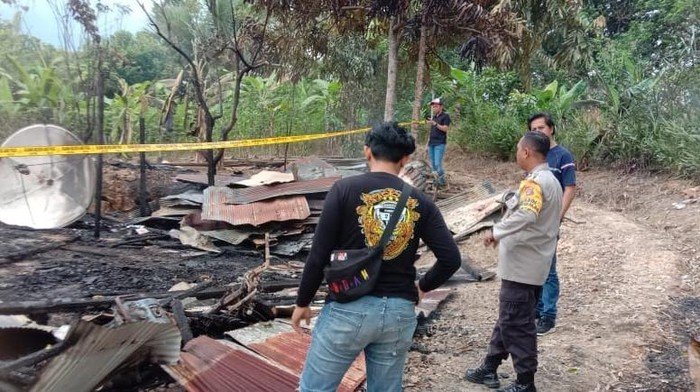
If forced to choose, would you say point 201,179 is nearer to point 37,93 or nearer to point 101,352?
point 37,93

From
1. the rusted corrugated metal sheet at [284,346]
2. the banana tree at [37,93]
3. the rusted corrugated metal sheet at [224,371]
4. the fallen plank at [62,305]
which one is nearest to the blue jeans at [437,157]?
the fallen plank at [62,305]

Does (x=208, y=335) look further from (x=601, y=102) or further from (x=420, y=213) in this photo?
(x=601, y=102)

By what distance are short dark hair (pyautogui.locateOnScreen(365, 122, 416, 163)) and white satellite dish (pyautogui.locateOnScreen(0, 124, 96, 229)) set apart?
18.0ft

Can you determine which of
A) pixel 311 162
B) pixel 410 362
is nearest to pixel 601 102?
pixel 311 162

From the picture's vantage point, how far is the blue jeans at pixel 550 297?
448 centimetres

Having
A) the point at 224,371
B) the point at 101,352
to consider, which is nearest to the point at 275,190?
the point at 224,371

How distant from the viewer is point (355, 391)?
3.40 metres

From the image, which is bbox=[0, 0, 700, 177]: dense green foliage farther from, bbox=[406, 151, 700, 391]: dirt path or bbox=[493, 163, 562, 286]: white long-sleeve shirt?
bbox=[493, 163, 562, 286]: white long-sleeve shirt

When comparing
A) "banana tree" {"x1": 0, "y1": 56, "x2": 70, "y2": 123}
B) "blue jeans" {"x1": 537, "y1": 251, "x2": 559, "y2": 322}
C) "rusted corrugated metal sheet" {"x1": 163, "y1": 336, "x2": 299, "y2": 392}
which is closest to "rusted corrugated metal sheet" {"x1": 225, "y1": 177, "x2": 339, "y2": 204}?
"blue jeans" {"x1": 537, "y1": 251, "x2": 559, "y2": 322}

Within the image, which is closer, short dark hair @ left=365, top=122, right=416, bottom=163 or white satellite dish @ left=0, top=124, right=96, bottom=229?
short dark hair @ left=365, top=122, right=416, bottom=163

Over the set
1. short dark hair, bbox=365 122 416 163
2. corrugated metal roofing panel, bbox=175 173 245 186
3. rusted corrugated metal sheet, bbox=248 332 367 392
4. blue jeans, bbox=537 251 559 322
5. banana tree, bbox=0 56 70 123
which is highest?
banana tree, bbox=0 56 70 123

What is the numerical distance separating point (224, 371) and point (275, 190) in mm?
5305

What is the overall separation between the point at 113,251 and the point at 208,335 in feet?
11.2

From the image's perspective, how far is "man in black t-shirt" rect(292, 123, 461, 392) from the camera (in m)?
2.28
